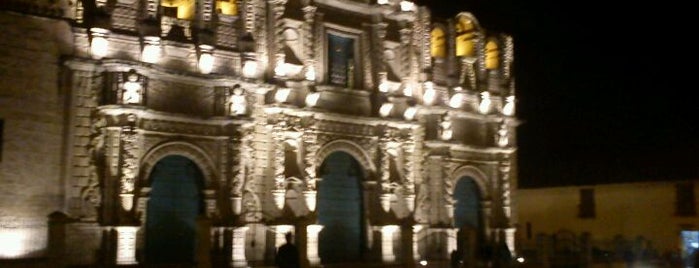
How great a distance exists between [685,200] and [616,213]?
140 inches

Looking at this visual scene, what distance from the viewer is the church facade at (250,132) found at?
67.7ft

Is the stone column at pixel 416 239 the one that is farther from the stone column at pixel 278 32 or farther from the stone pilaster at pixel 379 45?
the stone column at pixel 278 32

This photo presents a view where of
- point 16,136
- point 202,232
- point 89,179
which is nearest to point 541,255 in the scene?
point 202,232

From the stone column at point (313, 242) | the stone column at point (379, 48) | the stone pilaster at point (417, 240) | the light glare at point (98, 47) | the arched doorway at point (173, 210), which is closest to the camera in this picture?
the light glare at point (98, 47)

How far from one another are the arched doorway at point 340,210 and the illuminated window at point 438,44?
5.81m

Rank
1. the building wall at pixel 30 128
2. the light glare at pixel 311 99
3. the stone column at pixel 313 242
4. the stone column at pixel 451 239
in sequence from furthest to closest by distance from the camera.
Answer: the stone column at pixel 451 239
the light glare at pixel 311 99
the stone column at pixel 313 242
the building wall at pixel 30 128

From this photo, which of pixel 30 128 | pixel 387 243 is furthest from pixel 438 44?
pixel 30 128

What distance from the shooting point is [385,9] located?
28172 mm

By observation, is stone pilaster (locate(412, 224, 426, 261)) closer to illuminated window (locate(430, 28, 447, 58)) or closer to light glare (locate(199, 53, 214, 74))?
illuminated window (locate(430, 28, 447, 58))

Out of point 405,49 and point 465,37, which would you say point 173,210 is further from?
point 465,37

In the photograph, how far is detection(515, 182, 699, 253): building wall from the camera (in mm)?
35500

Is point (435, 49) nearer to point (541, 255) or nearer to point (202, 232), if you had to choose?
point (541, 255)

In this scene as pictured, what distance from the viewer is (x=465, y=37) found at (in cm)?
3116

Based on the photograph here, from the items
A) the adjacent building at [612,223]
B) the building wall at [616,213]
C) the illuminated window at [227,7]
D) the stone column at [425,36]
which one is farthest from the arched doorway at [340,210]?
the building wall at [616,213]
